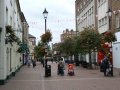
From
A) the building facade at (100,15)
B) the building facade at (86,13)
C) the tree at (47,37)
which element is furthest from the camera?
the tree at (47,37)

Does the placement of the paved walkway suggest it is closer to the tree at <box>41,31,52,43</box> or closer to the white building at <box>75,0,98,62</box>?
the white building at <box>75,0,98,62</box>

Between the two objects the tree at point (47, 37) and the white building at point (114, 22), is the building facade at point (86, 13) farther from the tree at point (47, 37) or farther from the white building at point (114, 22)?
the white building at point (114, 22)

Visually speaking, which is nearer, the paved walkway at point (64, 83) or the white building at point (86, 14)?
the paved walkway at point (64, 83)

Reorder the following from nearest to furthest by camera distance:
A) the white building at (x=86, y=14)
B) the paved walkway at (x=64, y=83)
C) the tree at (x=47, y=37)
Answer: the paved walkway at (x=64, y=83) < the white building at (x=86, y=14) < the tree at (x=47, y=37)

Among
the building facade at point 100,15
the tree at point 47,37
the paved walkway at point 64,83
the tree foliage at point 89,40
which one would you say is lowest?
the paved walkway at point 64,83

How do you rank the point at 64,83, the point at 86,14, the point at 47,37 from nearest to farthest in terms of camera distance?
the point at 64,83 → the point at 47,37 → the point at 86,14

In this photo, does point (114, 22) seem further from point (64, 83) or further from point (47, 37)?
point (64, 83)

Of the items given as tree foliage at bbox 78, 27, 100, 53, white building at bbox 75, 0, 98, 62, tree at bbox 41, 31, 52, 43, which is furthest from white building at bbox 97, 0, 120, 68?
tree at bbox 41, 31, 52, 43

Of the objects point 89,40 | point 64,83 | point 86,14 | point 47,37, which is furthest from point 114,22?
point 86,14

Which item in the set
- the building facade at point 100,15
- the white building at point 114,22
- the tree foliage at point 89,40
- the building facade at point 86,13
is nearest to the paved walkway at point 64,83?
the building facade at point 100,15

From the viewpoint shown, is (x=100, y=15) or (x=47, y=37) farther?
(x=47, y=37)

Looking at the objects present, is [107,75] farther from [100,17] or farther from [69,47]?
[69,47]

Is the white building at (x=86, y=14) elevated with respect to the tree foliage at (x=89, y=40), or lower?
elevated

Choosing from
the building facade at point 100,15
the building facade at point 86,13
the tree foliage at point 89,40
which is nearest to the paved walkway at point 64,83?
the building facade at point 100,15
